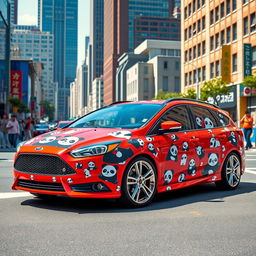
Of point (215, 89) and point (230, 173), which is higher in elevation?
point (215, 89)

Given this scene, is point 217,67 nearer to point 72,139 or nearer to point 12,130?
point 12,130

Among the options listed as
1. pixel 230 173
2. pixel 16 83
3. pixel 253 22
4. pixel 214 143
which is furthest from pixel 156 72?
pixel 214 143

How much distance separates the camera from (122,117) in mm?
6805

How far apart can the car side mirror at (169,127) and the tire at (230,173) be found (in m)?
1.61

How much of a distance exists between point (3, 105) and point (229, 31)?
38.4 meters

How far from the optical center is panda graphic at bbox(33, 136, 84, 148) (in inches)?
225

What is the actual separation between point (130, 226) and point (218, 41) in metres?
42.6

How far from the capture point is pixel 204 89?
39250mm

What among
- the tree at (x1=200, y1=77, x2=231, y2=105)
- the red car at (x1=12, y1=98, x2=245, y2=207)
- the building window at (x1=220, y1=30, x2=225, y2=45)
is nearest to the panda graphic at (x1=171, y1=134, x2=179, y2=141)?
the red car at (x1=12, y1=98, x2=245, y2=207)

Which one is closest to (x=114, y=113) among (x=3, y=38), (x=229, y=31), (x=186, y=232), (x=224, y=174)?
(x=224, y=174)

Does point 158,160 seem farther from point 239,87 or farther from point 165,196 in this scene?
point 239,87

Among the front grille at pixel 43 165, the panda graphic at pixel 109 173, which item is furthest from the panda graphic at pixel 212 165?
the front grille at pixel 43 165

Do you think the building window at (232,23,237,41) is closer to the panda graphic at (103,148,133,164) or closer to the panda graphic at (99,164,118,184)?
the panda graphic at (103,148,133,164)

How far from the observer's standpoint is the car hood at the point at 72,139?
5703mm
